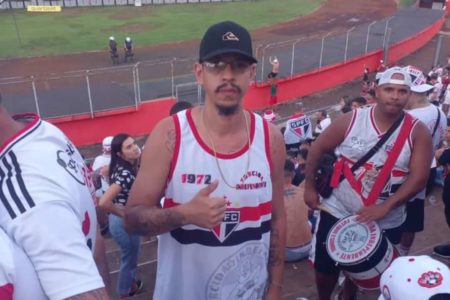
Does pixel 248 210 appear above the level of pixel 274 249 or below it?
above

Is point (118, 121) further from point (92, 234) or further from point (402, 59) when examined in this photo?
point (402, 59)

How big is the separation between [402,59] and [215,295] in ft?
80.3

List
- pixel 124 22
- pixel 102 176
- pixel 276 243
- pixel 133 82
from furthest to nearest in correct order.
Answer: pixel 124 22 < pixel 133 82 < pixel 102 176 < pixel 276 243

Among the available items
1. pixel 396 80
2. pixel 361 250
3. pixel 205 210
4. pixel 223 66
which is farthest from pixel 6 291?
pixel 396 80

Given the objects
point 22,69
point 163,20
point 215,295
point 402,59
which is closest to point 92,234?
point 215,295

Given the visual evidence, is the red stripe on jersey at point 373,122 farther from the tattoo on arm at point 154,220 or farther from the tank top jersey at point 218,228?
the tattoo on arm at point 154,220

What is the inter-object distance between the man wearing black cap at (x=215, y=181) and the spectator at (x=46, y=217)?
69cm

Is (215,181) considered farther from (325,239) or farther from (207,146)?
(325,239)

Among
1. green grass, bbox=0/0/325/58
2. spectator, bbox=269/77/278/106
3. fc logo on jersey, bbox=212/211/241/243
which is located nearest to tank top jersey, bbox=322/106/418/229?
fc logo on jersey, bbox=212/211/241/243

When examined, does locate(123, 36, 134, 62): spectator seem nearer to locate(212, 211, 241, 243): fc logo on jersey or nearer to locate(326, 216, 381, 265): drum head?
locate(326, 216, 381, 265): drum head

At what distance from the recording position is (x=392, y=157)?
3.77 meters

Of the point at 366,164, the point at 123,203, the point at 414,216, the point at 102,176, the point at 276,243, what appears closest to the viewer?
the point at 276,243

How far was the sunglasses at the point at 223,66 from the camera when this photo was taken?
103 inches

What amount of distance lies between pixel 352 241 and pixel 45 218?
8.81 ft
